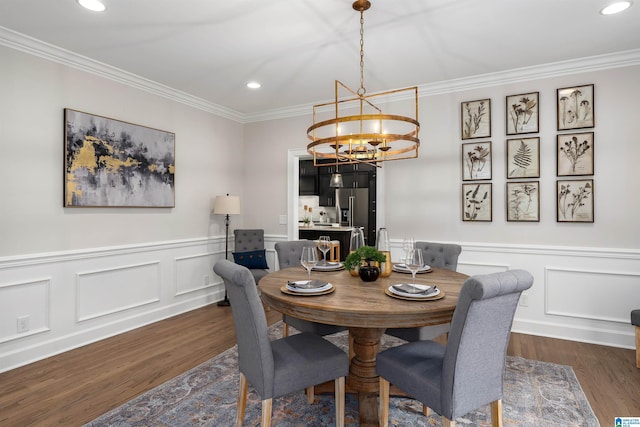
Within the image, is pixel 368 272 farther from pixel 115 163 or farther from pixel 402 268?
pixel 115 163

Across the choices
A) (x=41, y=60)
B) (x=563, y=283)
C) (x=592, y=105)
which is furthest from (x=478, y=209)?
(x=41, y=60)

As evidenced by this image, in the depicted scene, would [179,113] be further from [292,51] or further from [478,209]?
[478,209]

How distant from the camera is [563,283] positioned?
3432 millimetres

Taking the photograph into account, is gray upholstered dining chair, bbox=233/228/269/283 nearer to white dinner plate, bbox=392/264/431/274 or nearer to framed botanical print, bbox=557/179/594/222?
white dinner plate, bbox=392/264/431/274

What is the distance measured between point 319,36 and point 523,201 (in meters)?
2.51

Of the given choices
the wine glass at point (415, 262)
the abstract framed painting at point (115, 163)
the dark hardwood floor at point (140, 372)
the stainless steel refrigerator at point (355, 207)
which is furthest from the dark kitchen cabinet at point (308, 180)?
the wine glass at point (415, 262)

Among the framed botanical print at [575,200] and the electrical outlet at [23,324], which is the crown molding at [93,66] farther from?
the framed botanical print at [575,200]

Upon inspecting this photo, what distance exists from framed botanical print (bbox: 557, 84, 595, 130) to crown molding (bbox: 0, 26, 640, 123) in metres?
0.18

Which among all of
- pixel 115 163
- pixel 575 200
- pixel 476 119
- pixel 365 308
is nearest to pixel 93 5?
pixel 115 163

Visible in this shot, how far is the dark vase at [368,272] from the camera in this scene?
2225 millimetres

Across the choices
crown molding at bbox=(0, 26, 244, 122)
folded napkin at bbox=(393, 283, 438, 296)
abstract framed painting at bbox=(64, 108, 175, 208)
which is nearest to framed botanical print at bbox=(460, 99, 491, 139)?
folded napkin at bbox=(393, 283, 438, 296)

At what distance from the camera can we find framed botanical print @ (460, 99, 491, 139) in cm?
371

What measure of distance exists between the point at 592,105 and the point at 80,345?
17.0 ft

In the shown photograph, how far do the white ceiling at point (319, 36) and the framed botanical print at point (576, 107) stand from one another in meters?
0.31
